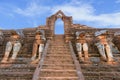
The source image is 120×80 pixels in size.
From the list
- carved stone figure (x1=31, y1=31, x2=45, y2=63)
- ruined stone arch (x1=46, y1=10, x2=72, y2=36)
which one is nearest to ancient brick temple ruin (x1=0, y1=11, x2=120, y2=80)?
carved stone figure (x1=31, y1=31, x2=45, y2=63)

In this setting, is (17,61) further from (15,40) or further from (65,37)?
(65,37)

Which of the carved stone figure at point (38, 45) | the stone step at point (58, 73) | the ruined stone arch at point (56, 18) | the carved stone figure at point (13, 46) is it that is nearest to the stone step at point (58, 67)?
the stone step at point (58, 73)

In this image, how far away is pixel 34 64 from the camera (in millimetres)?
8891

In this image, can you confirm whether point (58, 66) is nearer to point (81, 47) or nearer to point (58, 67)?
point (58, 67)

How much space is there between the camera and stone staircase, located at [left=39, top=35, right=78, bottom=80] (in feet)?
23.4

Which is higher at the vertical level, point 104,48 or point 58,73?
point 104,48

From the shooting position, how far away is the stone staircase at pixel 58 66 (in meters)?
7.14

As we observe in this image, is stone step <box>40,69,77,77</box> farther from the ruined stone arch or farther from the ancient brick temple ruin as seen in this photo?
the ruined stone arch

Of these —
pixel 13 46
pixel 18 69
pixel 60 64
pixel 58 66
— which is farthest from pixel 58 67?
pixel 13 46

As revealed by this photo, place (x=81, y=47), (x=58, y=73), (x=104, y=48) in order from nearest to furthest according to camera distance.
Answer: (x=58, y=73) < (x=104, y=48) < (x=81, y=47)

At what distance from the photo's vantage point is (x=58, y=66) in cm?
808

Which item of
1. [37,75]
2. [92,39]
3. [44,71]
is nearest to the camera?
[37,75]

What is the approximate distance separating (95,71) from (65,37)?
5.38 metres

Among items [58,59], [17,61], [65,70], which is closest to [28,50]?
[17,61]
